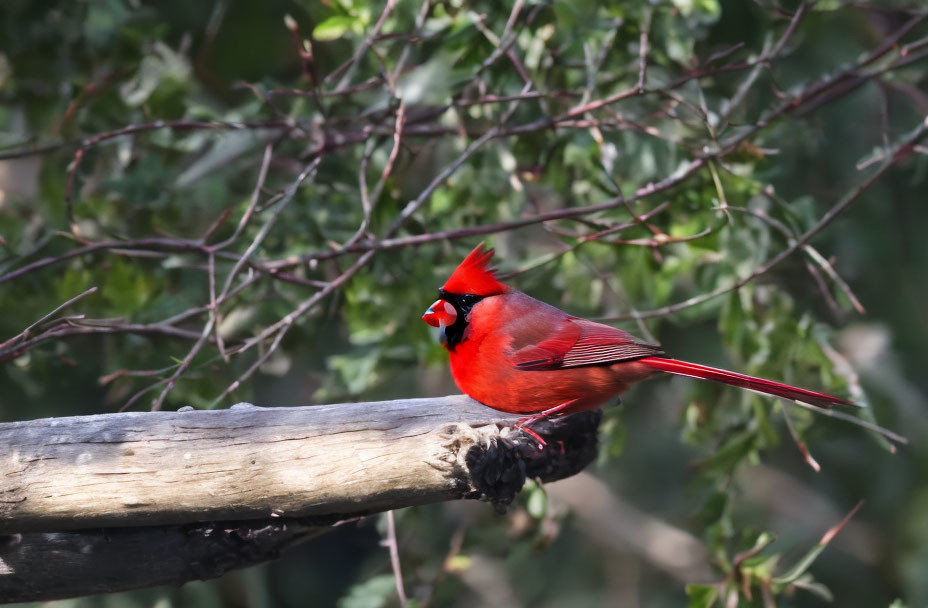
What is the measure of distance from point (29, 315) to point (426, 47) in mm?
1610

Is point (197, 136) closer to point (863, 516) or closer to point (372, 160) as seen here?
point (372, 160)

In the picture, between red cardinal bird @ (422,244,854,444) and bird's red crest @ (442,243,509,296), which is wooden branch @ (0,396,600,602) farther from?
bird's red crest @ (442,243,509,296)

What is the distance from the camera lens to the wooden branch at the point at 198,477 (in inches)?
72.5

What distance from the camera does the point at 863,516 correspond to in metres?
4.92

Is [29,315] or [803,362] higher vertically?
[29,315]

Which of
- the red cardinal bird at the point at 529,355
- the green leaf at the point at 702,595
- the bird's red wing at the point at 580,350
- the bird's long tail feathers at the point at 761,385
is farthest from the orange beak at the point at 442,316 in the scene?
the green leaf at the point at 702,595

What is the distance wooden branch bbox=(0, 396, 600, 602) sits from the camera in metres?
1.84

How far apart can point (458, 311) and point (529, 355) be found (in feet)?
0.79

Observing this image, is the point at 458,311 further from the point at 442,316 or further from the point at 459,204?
the point at 459,204

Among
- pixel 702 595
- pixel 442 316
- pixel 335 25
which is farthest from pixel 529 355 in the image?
pixel 335 25

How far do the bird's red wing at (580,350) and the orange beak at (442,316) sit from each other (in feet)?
0.66

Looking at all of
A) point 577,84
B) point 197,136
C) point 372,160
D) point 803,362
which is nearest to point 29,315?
point 197,136

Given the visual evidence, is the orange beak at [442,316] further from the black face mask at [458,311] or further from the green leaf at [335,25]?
the green leaf at [335,25]

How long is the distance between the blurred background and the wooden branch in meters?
0.59
